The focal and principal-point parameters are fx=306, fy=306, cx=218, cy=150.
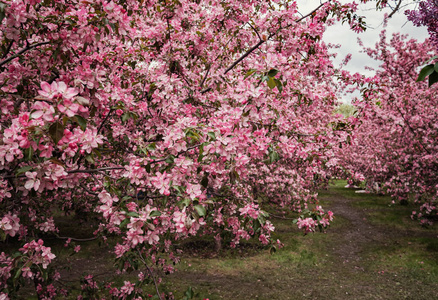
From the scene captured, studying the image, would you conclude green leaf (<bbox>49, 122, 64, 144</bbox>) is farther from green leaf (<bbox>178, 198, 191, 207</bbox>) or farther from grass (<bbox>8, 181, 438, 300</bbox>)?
grass (<bbox>8, 181, 438, 300</bbox>)

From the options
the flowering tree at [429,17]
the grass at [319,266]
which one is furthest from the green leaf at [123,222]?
the grass at [319,266]

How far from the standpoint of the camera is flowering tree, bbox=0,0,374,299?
7.67ft

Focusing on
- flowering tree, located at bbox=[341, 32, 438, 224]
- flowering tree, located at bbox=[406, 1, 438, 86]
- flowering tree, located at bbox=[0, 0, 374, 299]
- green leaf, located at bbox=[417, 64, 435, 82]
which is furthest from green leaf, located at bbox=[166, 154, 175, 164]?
flowering tree, located at bbox=[341, 32, 438, 224]

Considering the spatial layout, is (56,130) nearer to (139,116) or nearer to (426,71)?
(426,71)

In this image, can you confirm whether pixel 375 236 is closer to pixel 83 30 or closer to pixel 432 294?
pixel 432 294

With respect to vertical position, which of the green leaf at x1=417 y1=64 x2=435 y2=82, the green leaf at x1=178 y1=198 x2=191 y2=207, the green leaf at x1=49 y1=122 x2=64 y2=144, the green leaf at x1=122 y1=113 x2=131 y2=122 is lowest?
the green leaf at x1=178 y1=198 x2=191 y2=207

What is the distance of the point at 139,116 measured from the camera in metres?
3.97

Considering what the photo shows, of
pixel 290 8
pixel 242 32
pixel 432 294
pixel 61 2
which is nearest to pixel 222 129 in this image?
pixel 61 2

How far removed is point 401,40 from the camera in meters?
12.0

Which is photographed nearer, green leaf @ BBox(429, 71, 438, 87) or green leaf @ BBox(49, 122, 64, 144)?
green leaf @ BBox(429, 71, 438, 87)

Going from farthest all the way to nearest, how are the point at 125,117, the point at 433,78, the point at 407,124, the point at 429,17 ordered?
1. the point at 407,124
2. the point at 125,117
3. the point at 429,17
4. the point at 433,78

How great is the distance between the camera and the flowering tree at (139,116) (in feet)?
7.67

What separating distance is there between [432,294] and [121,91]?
789 centimetres

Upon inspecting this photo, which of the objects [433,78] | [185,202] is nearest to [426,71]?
[433,78]
